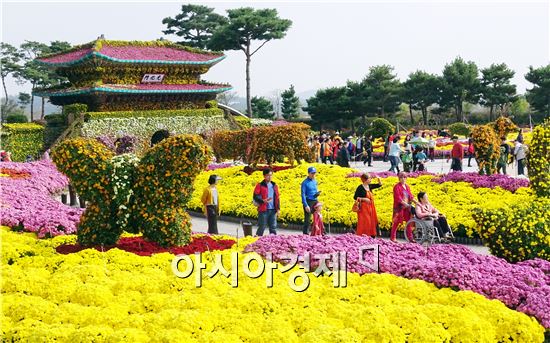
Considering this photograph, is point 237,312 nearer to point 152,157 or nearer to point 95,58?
point 152,157

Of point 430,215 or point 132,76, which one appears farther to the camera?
point 132,76

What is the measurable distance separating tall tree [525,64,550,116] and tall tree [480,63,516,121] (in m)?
1.62

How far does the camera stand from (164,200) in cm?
1106

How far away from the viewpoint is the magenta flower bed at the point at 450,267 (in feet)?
28.6

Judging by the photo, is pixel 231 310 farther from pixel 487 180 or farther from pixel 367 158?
pixel 367 158

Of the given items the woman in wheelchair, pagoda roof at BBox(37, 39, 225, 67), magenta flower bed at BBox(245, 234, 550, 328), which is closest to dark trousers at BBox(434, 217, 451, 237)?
the woman in wheelchair

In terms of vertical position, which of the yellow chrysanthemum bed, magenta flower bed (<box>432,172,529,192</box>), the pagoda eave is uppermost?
the pagoda eave

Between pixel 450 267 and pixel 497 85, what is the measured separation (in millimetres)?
56235

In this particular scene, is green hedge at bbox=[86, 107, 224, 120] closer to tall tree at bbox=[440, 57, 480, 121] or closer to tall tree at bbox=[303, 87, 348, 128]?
tall tree at bbox=[303, 87, 348, 128]

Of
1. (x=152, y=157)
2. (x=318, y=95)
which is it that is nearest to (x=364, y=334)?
(x=152, y=157)

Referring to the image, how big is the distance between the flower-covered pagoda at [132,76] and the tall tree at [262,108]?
24.8 meters

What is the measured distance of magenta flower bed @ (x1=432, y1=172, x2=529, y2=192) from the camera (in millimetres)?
18031

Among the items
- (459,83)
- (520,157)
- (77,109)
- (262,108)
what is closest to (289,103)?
(262,108)

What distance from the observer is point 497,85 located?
203ft
